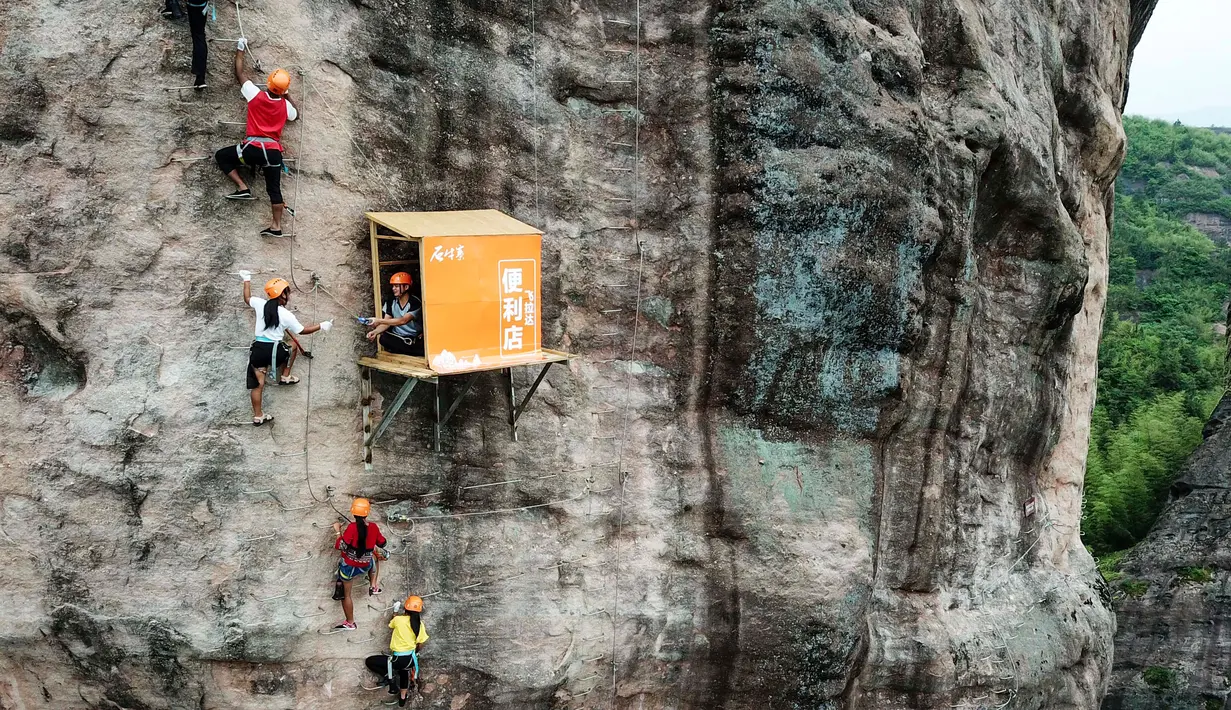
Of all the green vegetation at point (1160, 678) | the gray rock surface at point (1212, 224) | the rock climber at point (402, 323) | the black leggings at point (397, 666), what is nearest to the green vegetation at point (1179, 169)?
the gray rock surface at point (1212, 224)

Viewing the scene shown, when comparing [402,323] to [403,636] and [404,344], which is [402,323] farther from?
[403,636]

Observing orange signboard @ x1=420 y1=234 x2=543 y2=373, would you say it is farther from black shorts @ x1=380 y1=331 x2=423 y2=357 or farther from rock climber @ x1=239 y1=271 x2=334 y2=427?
rock climber @ x1=239 y1=271 x2=334 y2=427

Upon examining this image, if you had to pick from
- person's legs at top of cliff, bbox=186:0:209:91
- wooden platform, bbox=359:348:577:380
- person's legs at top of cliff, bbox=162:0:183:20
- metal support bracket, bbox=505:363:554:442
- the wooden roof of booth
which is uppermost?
person's legs at top of cliff, bbox=162:0:183:20

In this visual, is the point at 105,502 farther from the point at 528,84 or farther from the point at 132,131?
the point at 528,84

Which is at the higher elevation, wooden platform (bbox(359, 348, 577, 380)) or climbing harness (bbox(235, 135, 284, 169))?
climbing harness (bbox(235, 135, 284, 169))

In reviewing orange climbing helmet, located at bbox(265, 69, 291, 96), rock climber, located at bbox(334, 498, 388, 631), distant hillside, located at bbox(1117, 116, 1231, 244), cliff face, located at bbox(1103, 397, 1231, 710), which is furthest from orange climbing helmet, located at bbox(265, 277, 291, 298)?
distant hillside, located at bbox(1117, 116, 1231, 244)

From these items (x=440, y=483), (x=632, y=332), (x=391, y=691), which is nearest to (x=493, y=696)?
(x=391, y=691)

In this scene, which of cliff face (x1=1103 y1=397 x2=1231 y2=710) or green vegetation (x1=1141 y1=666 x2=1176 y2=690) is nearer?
cliff face (x1=1103 y1=397 x2=1231 y2=710)
